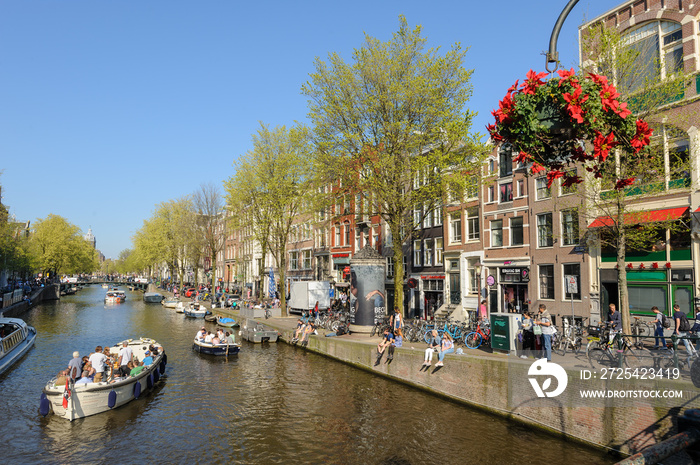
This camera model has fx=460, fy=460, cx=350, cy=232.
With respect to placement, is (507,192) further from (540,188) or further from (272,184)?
(272,184)

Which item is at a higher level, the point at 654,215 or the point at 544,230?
the point at 654,215

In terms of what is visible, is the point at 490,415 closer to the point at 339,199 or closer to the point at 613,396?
the point at 613,396

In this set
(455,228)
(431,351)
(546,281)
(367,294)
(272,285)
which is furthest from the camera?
(272,285)

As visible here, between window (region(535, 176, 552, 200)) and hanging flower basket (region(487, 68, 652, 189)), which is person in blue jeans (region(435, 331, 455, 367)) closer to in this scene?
window (region(535, 176, 552, 200))

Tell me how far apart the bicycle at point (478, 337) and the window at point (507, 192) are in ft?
44.7

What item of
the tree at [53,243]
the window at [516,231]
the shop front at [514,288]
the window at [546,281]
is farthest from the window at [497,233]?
the tree at [53,243]

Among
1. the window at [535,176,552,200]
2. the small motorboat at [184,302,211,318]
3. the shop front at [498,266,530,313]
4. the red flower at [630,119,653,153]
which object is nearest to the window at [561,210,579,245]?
the window at [535,176,552,200]

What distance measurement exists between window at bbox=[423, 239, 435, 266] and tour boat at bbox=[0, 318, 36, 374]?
29598 mm

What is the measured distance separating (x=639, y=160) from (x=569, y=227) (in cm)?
1564

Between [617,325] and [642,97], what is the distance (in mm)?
9298

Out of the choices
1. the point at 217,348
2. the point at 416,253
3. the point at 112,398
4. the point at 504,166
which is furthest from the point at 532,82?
the point at 416,253

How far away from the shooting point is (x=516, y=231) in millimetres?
32250

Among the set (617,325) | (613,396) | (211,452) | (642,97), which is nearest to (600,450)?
(613,396)

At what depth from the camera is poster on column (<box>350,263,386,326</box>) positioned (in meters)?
30.2
